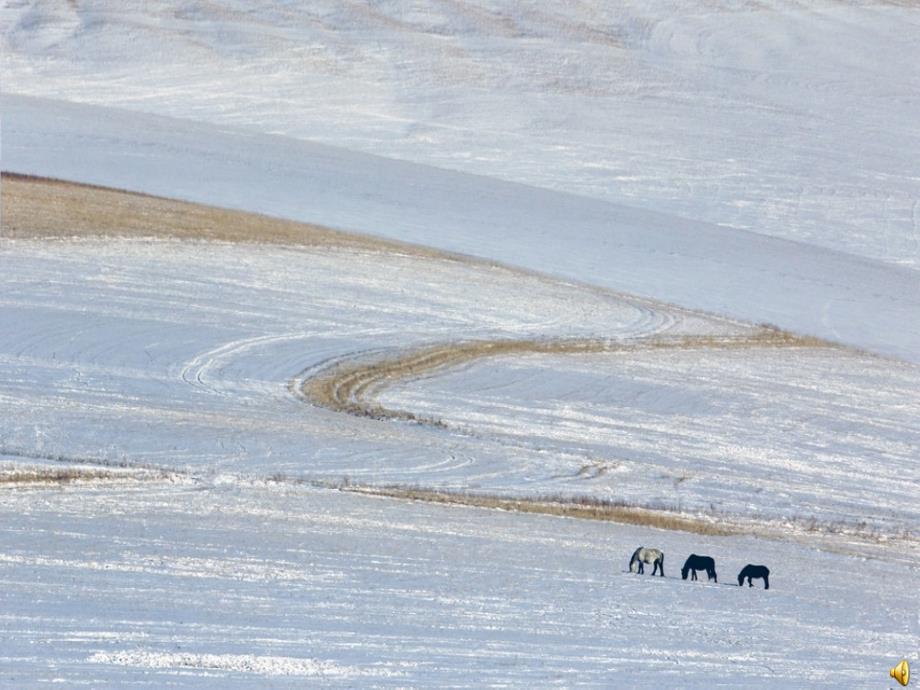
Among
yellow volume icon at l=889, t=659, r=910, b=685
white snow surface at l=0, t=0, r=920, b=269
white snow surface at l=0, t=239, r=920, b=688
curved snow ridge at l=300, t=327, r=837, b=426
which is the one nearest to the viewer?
yellow volume icon at l=889, t=659, r=910, b=685

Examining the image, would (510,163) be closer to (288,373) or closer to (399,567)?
(288,373)

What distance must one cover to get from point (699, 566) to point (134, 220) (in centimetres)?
1522

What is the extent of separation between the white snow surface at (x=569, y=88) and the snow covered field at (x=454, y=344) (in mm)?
127

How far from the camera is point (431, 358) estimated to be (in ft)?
58.8

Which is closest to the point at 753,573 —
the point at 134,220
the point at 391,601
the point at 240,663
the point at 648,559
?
the point at 648,559

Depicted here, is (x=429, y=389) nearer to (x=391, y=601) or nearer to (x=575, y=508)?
(x=575, y=508)

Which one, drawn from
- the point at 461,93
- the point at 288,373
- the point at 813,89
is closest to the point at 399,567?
the point at 288,373

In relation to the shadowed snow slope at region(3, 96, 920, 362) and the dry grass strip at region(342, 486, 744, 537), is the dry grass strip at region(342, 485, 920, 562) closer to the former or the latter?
the dry grass strip at region(342, 486, 744, 537)

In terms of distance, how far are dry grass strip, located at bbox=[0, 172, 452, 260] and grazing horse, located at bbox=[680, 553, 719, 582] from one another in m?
13.8

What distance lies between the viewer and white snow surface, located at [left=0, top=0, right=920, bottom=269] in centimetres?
3100

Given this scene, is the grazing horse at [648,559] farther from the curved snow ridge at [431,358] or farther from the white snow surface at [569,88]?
the white snow surface at [569,88]

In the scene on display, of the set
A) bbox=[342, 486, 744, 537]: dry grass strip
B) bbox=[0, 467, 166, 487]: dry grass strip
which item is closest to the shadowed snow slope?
bbox=[342, 486, 744, 537]: dry grass strip

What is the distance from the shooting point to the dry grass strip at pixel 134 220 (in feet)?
74.2

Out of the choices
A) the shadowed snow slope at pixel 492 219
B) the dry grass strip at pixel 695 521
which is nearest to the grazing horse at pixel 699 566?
the dry grass strip at pixel 695 521
